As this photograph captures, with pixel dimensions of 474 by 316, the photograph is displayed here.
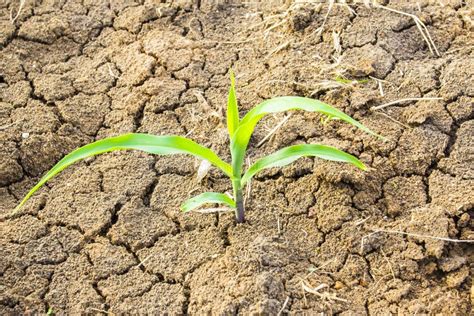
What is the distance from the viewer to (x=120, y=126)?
115 inches

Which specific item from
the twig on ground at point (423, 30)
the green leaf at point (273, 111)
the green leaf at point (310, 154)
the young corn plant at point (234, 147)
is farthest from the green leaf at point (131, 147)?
the twig on ground at point (423, 30)

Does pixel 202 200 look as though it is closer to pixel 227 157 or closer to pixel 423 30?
pixel 227 157

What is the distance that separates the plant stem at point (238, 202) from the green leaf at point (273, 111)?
2.0 inches

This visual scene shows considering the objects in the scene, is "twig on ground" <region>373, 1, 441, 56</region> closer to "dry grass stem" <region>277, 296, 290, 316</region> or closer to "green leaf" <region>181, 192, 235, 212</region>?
"green leaf" <region>181, 192, 235, 212</region>

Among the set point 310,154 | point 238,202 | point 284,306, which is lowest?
point 284,306

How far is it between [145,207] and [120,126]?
45cm

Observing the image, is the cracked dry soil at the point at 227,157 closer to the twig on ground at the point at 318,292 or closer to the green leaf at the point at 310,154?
the twig on ground at the point at 318,292

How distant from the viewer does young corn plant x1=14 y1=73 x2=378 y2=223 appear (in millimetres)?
2158

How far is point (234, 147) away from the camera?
91.0 inches

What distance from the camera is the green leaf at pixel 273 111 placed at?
2135 mm

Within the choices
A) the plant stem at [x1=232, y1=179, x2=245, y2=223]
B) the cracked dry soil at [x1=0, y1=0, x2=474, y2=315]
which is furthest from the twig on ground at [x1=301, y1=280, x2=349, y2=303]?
the plant stem at [x1=232, y1=179, x2=245, y2=223]

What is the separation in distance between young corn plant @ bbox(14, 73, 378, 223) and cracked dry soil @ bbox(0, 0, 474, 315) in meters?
0.19

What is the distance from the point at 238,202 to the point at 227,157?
1.00 feet

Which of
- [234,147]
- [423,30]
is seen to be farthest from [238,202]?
[423,30]
